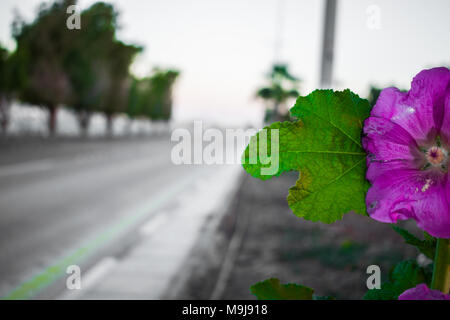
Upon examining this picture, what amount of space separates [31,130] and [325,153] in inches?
978

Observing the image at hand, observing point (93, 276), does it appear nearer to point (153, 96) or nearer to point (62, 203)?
point (62, 203)

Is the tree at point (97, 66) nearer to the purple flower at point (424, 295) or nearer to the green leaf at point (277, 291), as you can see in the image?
the green leaf at point (277, 291)

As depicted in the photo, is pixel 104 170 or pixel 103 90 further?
pixel 103 90

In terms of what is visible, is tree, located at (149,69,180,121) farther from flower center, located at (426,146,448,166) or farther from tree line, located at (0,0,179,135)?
flower center, located at (426,146,448,166)

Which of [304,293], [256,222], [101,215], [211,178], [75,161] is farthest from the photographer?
[75,161]

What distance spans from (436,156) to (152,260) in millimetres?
3978

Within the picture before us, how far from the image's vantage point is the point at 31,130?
22.6 metres

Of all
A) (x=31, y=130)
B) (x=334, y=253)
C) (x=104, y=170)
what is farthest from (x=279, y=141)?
(x=31, y=130)

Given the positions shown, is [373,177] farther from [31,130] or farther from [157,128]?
[157,128]

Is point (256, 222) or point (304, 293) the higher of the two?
point (304, 293)

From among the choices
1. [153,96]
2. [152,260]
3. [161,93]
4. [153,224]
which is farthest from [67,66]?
[161,93]

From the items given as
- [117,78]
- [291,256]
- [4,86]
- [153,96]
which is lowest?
[291,256]

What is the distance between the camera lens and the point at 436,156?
1.55ft

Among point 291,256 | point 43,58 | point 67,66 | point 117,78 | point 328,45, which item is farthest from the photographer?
point 117,78
